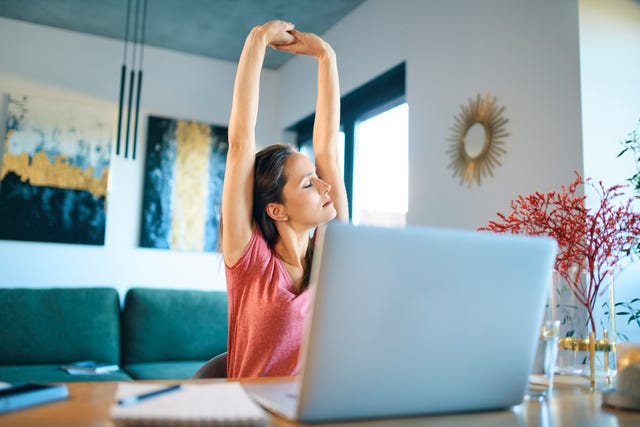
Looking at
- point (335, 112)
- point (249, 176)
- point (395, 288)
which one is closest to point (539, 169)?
point (335, 112)

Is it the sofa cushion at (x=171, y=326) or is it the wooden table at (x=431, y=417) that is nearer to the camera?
the wooden table at (x=431, y=417)

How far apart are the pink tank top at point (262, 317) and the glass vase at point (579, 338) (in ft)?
1.73

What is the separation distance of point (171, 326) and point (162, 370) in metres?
0.37

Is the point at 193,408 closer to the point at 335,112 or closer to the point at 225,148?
the point at 335,112

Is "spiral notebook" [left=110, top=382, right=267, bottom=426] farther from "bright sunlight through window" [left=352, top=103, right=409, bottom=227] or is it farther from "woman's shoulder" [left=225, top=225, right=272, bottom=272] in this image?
"bright sunlight through window" [left=352, top=103, right=409, bottom=227]

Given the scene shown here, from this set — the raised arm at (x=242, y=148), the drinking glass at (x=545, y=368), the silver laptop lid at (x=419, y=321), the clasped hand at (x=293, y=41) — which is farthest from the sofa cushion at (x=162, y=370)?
the silver laptop lid at (x=419, y=321)

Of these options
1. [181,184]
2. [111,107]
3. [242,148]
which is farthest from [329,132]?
[111,107]

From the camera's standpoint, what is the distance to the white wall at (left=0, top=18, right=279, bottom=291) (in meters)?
4.05

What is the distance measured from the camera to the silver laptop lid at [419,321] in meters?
0.61

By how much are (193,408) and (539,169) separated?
2.07m

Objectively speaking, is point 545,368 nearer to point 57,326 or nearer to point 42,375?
point 42,375

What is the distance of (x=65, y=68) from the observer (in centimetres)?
424

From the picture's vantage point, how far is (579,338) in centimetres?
111

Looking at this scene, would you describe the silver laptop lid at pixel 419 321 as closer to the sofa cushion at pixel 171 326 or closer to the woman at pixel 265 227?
the woman at pixel 265 227
